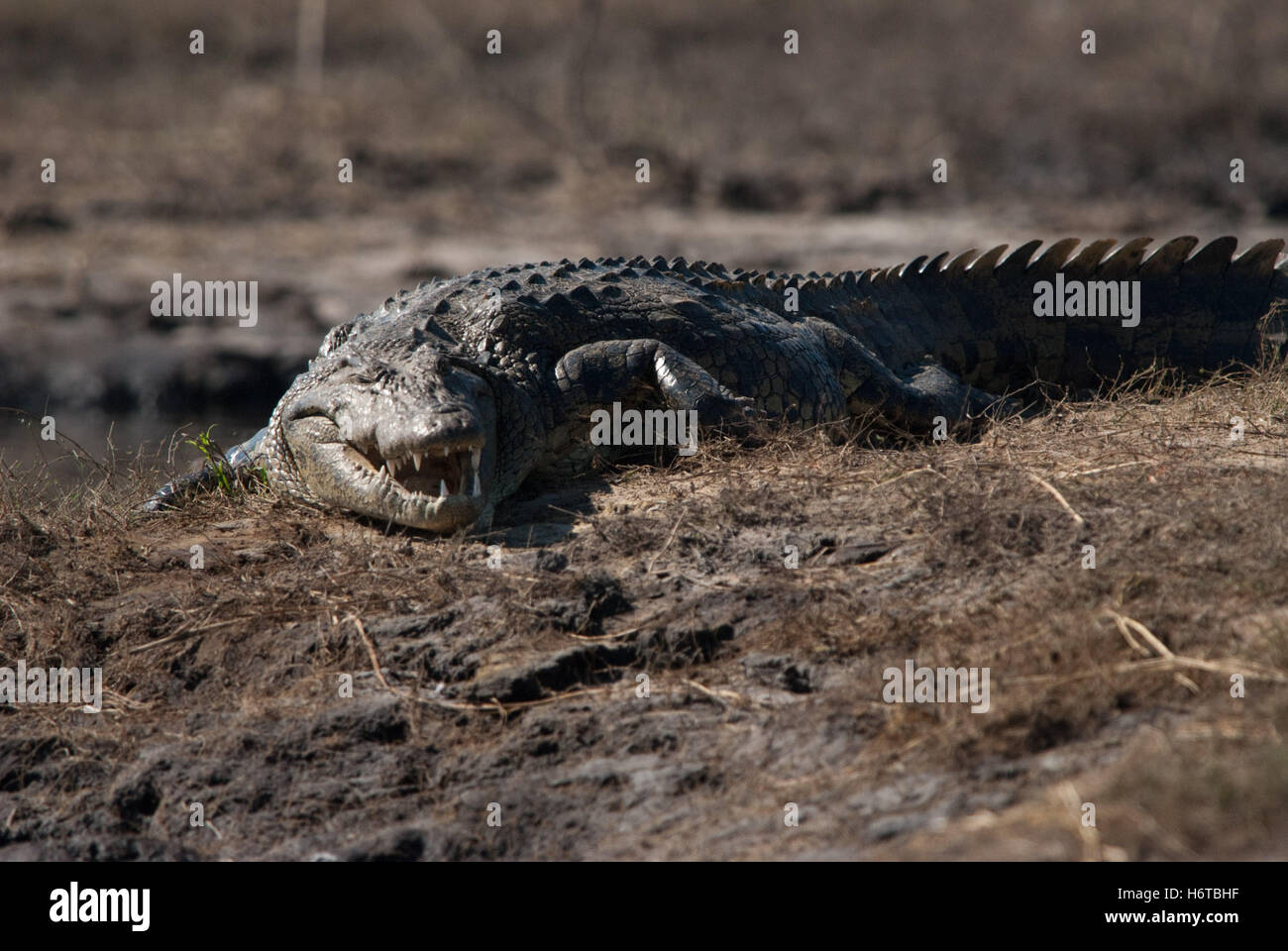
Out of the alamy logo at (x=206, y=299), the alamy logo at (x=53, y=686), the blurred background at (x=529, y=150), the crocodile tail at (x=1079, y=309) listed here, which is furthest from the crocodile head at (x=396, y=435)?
the alamy logo at (x=206, y=299)

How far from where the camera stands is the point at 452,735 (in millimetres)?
3916

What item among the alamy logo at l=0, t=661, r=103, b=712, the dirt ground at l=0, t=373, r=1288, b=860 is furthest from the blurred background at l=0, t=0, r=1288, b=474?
the dirt ground at l=0, t=373, r=1288, b=860

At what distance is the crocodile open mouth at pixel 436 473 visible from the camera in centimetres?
501

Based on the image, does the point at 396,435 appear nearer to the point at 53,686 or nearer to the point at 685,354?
the point at 53,686

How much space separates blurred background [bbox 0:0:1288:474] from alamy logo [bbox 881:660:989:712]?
7.54m

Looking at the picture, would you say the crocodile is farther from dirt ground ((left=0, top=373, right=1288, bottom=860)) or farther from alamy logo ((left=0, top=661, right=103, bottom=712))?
alamy logo ((left=0, top=661, right=103, bottom=712))

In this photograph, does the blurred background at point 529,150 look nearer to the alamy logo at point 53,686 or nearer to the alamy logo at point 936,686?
the alamy logo at point 53,686

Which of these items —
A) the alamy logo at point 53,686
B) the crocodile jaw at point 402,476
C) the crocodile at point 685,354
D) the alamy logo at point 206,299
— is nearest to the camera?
the alamy logo at point 53,686

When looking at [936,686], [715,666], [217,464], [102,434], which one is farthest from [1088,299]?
[102,434]

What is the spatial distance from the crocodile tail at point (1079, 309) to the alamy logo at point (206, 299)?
25.3ft

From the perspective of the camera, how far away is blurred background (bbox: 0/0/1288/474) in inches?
520

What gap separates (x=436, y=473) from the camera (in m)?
5.11
